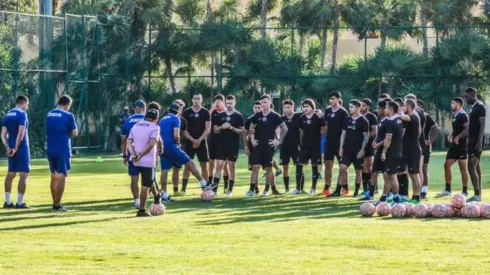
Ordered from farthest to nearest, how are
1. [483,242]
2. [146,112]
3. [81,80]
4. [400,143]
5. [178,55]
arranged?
1. [178,55]
2. [81,80]
3. [400,143]
4. [146,112]
5. [483,242]

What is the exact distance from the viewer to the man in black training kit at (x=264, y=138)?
1040 inches

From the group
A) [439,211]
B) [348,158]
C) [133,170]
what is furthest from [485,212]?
[133,170]

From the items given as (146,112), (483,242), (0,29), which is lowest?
(483,242)

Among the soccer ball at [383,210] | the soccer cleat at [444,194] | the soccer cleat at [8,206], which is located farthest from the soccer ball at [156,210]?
the soccer cleat at [444,194]

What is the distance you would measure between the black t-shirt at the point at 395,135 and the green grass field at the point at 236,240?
129cm

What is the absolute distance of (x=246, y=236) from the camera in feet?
58.9

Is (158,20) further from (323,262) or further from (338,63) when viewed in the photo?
(323,262)

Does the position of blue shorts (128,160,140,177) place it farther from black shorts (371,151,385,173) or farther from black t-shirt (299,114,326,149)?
black t-shirt (299,114,326,149)

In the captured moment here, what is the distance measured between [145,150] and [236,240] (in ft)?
14.5

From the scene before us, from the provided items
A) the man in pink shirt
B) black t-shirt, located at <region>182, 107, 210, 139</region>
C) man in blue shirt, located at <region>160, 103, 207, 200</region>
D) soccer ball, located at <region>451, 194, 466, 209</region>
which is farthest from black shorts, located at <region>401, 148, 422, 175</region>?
black t-shirt, located at <region>182, 107, 210, 139</region>

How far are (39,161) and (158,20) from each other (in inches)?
469

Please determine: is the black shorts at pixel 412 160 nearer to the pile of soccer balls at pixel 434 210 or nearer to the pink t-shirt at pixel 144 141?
the pile of soccer balls at pixel 434 210

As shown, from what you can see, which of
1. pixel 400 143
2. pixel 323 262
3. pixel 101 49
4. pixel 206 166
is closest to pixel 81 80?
pixel 101 49

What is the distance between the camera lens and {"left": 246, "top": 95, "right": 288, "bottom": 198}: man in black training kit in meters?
26.4
